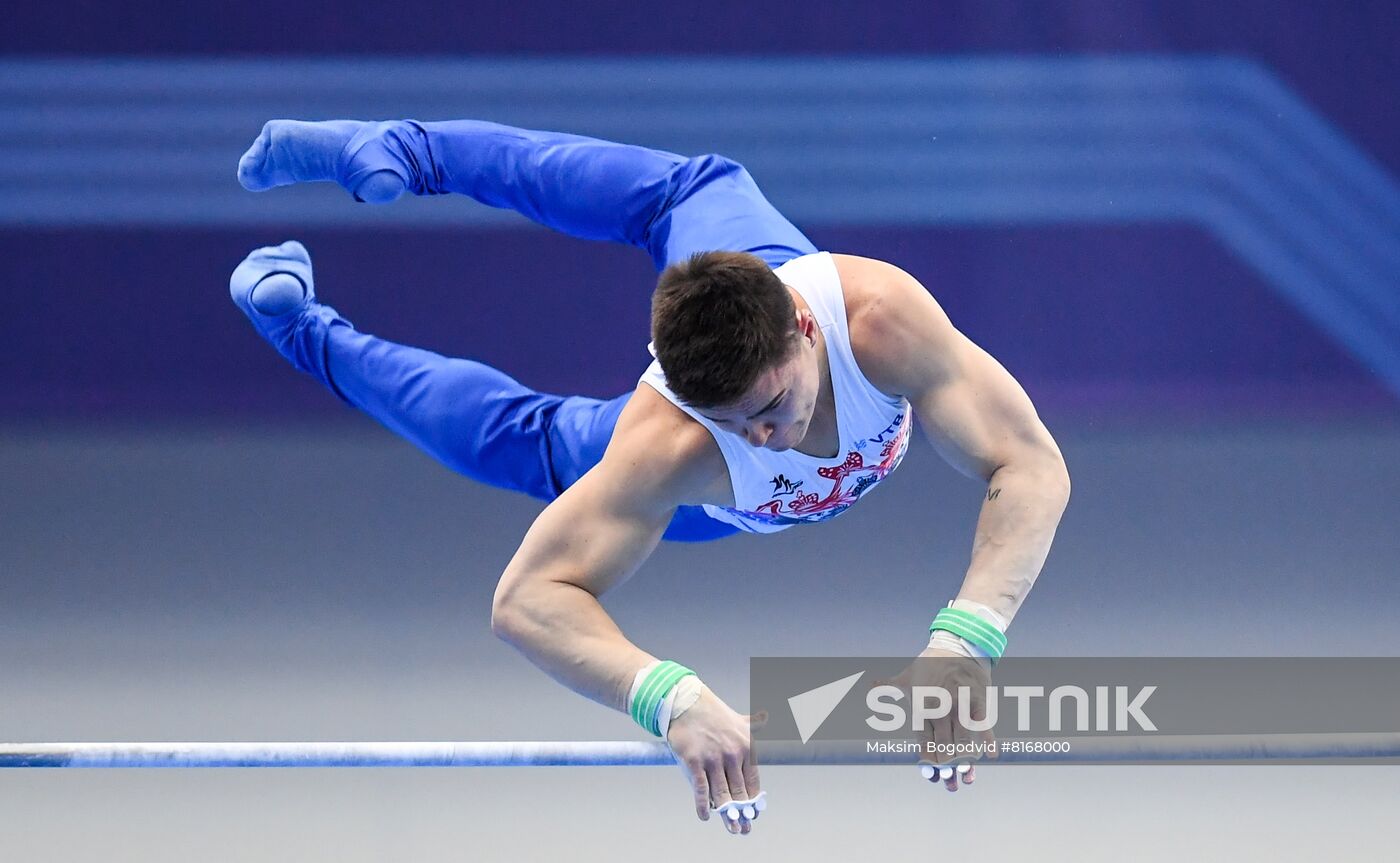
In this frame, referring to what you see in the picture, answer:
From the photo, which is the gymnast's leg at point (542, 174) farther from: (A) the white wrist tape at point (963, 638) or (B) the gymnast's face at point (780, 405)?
(A) the white wrist tape at point (963, 638)

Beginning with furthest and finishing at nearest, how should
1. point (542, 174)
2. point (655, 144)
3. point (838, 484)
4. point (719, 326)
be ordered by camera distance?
point (655, 144), point (542, 174), point (838, 484), point (719, 326)

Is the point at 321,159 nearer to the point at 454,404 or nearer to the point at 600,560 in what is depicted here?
the point at 454,404

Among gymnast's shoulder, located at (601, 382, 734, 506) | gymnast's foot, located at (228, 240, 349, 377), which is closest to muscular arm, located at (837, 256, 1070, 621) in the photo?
gymnast's shoulder, located at (601, 382, 734, 506)

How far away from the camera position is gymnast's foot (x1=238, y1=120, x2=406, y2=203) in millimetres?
2426

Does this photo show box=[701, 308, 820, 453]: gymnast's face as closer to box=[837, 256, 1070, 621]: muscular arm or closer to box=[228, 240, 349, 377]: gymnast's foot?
box=[837, 256, 1070, 621]: muscular arm

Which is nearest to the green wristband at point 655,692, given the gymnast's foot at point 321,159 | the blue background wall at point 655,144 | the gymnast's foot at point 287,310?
the gymnast's foot at point 321,159

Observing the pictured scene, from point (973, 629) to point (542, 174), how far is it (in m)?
1.08

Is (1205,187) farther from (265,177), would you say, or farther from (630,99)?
(265,177)

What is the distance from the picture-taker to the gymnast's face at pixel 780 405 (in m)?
1.72

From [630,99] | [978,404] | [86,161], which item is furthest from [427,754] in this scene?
[86,161]

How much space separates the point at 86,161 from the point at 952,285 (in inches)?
106

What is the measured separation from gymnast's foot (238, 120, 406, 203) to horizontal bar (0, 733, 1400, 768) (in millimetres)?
938

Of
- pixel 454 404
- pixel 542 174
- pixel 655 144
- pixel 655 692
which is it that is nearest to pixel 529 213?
pixel 542 174

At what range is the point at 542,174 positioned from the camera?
2434 mm
